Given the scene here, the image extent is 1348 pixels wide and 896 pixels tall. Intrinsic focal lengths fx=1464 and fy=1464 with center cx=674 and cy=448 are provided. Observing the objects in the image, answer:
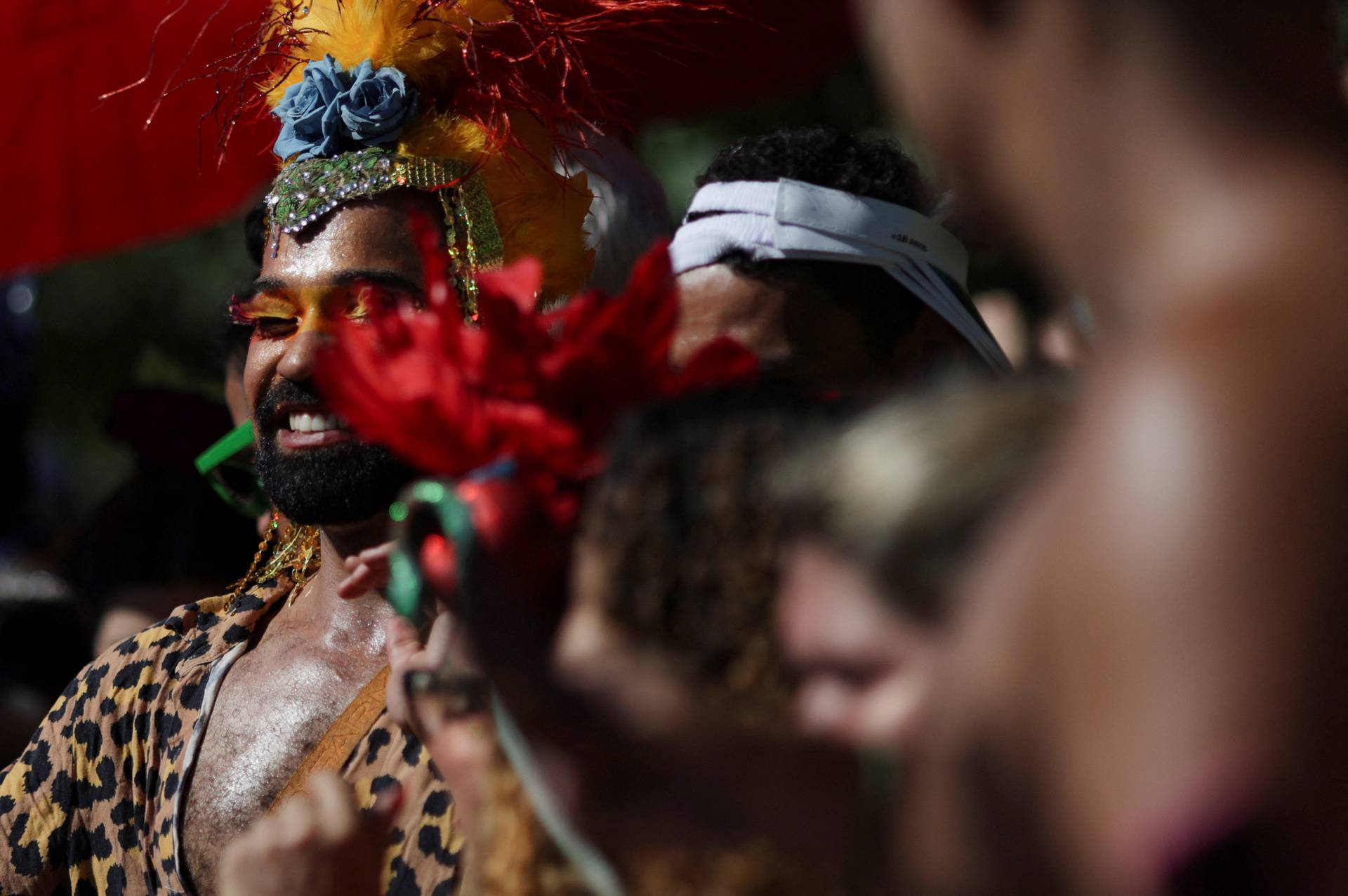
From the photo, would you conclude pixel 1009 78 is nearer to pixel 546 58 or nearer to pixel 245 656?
pixel 546 58

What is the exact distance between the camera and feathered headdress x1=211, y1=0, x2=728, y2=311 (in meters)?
2.48

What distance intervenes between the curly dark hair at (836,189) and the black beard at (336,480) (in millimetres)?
639

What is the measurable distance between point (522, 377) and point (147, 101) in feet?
7.46

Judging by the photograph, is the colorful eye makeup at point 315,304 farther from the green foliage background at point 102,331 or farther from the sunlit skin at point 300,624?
the green foliage background at point 102,331

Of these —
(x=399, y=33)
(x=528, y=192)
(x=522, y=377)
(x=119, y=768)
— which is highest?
(x=522, y=377)

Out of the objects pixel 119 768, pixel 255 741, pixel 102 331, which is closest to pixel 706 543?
pixel 255 741

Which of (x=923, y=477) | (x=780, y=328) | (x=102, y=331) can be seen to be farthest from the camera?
(x=102, y=331)

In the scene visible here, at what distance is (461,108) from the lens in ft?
8.54

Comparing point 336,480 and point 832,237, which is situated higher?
point 832,237

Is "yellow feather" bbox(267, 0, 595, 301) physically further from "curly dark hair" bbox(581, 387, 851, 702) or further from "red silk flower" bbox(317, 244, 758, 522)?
"curly dark hair" bbox(581, 387, 851, 702)

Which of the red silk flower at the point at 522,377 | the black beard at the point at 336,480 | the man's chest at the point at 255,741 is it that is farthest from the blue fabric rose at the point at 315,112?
the red silk flower at the point at 522,377

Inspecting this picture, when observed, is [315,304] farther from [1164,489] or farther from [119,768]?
[1164,489]

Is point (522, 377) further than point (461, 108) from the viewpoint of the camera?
No

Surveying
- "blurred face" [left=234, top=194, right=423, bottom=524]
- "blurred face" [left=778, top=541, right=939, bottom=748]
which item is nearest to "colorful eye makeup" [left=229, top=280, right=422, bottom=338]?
"blurred face" [left=234, top=194, right=423, bottom=524]
